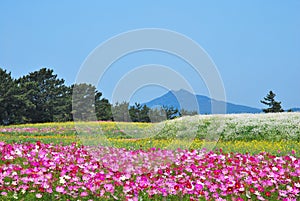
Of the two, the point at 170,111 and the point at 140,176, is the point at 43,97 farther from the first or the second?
the point at 140,176

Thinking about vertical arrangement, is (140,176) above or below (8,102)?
below

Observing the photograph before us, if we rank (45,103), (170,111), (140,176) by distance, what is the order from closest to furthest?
(140,176), (170,111), (45,103)

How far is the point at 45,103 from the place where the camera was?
37.1 m

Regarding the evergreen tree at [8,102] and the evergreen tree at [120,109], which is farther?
the evergreen tree at [8,102]

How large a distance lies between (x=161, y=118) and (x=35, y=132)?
6654mm

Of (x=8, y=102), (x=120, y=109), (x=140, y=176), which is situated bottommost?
(x=140, y=176)

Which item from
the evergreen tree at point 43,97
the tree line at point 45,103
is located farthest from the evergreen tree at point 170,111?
the evergreen tree at point 43,97

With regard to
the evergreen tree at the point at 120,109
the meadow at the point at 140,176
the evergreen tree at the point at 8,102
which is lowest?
the meadow at the point at 140,176

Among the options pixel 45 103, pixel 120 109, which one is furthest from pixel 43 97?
pixel 120 109

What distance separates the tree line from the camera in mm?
34188

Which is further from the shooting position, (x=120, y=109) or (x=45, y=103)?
(x=45, y=103)

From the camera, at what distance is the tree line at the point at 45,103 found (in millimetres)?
34188

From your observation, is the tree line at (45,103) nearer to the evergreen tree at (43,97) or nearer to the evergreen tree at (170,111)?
the evergreen tree at (43,97)

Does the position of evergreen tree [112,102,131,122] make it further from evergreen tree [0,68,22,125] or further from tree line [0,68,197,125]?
evergreen tree [0,68,22,125]
